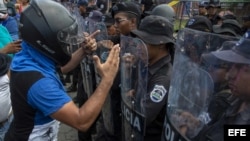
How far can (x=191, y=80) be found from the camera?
4.91 ft

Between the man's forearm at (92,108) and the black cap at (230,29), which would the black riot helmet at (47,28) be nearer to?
the man's forearm at (92,108)

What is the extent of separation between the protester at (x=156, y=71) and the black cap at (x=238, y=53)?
735 millimetres

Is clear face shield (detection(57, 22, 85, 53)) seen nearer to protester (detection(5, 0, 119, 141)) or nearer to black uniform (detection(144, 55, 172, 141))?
protester (detection(5, 0, 119, 141))

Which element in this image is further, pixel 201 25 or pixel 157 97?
pixel 201 25

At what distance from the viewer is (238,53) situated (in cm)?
129

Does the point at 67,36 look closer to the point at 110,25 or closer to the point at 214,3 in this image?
the point at 110,25

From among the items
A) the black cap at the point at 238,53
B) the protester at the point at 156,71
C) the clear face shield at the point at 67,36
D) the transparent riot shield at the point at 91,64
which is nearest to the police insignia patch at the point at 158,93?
the protester at the point at 156,71

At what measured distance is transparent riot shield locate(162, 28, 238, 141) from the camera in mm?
1332

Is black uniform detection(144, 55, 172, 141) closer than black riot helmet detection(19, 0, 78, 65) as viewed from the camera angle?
No

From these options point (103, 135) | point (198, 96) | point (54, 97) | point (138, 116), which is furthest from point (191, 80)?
point (103, 135)

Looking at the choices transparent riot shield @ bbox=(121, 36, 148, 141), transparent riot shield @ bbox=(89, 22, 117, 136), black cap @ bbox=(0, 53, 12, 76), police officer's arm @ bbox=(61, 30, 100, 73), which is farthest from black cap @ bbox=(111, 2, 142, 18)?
transparent riot shield @ bbox=(121, 36, 148, 141)

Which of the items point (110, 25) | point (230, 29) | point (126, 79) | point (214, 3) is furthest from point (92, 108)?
point (214, 3)

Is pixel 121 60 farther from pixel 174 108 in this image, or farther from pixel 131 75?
pixel 174 108

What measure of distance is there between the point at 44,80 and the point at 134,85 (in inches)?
23.4
